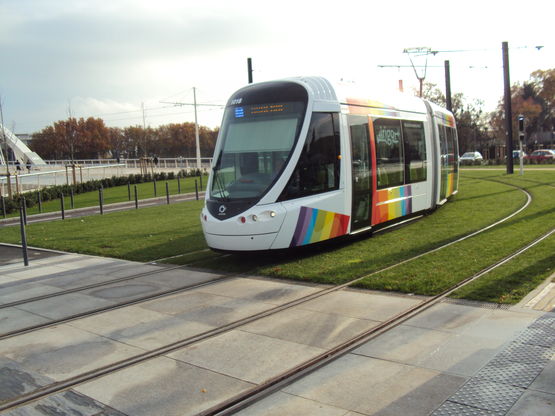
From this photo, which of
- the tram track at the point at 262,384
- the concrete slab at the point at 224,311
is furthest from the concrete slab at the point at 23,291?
the concrete slab at the point at 224,311

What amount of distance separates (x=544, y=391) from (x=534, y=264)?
442cm

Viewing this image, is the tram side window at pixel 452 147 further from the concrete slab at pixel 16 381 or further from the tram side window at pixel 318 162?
the concrete slab at pixel 16 381

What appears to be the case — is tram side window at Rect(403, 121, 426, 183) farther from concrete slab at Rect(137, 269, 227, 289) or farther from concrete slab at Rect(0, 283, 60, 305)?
concrete slab at Rect(0, 283, 60, 305)

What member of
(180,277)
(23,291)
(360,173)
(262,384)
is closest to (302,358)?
(262,384)

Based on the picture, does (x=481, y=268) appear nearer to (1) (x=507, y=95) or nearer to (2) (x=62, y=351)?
(2) (x=62, y=351)

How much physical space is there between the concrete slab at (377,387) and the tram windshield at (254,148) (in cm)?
454

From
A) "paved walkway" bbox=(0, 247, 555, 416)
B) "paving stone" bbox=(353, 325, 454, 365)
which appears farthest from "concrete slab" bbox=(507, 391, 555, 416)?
"paving stone" bbox=(353, 325, 454, 365)

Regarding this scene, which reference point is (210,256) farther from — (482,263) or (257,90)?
(482,263)

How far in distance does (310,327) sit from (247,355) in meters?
1.03

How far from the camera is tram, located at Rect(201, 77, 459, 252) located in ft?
29.1

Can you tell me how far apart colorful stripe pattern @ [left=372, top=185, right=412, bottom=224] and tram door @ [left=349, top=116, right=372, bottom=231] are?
1.36 ft

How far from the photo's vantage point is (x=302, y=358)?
5121 mm

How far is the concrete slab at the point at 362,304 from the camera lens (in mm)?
6402

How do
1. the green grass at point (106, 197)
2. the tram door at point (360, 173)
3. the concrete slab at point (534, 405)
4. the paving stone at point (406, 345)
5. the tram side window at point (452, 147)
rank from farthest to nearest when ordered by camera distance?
1. the green grass at point (106, 197)
2. the tram side window at point (452, 147)
3. the tram door at point (360, 173)
4. the paving stone at point (406, 345)
5. the concrete slab at point (534, 405)
